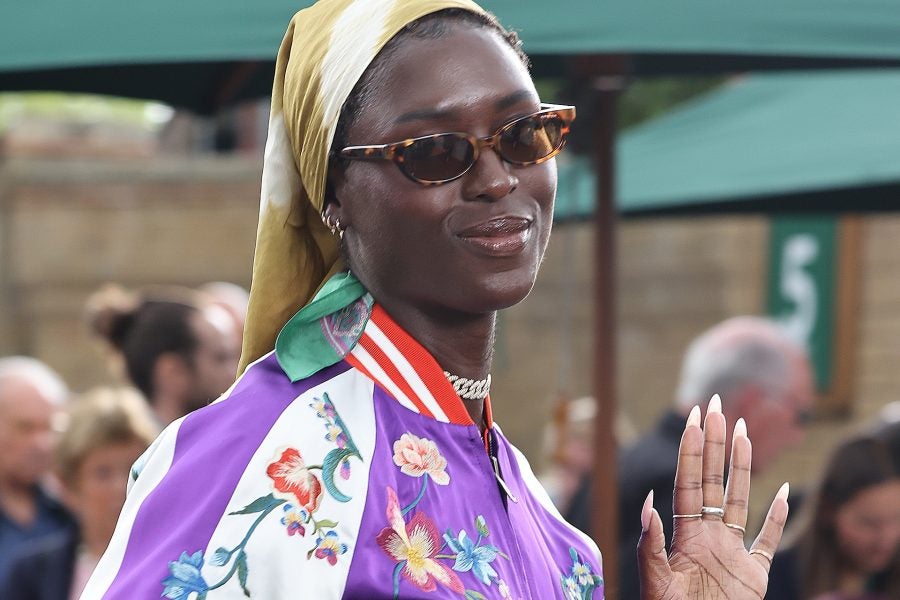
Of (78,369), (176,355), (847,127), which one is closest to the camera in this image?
(176,355)

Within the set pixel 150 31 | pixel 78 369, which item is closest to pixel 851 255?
pixel 78 369

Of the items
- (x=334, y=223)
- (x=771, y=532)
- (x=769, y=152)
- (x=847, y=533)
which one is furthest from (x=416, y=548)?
(x=769, y=152)

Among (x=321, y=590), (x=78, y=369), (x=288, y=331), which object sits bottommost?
(x=321, y=590)

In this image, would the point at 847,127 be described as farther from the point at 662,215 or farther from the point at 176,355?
the point at 176,355

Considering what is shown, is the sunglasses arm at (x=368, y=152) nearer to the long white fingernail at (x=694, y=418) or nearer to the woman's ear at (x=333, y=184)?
the woman's ear at (x=333, y=184)

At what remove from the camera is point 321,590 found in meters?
1.55

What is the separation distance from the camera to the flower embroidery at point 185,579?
5.06ft

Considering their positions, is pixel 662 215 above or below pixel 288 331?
above

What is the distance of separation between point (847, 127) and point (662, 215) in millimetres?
1131

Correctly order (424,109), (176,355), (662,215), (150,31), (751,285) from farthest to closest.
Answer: (751,285) < (662,215) < (176,355) < (150,31) < (424,109)

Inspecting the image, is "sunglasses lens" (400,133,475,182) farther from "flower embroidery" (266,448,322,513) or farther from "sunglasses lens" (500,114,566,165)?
"flower embroidery" (266,448,322,513)

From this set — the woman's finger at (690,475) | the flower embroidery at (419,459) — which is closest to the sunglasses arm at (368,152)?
the flower embroidery at (419,459)

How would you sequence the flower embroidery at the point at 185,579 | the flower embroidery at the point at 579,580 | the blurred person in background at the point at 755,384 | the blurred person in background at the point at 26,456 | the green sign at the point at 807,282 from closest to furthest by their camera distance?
1. the flower embroidery at the point at 185,579
2. the flower embroidery at the point at 579,580
3. the blurred person in background at the point at 26,456
4. the blurred person in background at the point at 755,384
5. the green sign at the point at 807,282

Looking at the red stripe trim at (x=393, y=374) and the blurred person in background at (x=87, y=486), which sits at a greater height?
the blurred person in background at (x=87, y=486)
